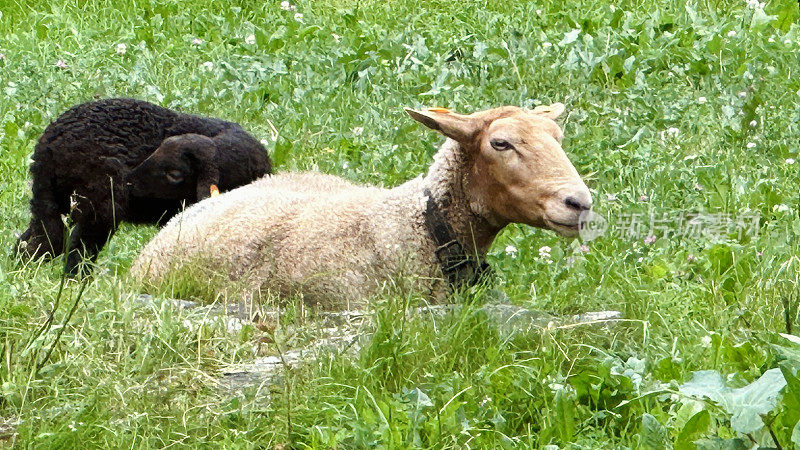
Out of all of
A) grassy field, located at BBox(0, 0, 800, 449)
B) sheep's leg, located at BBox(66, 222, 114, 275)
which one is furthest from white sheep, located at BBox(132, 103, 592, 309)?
sheep's leg, located at BBox(66, 222, 114, 275)

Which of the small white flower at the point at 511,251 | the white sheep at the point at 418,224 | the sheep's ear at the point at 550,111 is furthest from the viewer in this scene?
the small white flower at the point at 511,251

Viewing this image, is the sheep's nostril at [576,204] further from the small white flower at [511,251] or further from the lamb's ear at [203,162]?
the lamb's ear at [203,162]

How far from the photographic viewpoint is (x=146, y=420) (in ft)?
16.1

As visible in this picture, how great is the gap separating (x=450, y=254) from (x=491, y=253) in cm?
94

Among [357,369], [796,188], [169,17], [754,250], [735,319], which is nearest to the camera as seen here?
[357,369]

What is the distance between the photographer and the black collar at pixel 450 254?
6.40 metres

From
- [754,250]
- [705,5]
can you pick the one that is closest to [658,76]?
[705,5]

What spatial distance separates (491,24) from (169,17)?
3.25 meters

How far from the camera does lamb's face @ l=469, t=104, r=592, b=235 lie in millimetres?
5992

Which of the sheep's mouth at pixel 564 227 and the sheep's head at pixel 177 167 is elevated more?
the sheep's mouth at pixel 564 227

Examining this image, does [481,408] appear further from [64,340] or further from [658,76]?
[658,76]

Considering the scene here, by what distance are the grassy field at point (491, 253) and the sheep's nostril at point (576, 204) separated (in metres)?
0.46

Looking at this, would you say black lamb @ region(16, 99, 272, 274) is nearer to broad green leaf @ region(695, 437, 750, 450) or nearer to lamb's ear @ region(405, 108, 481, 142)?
lamb's ear @ region(405, 108, 481, 142)

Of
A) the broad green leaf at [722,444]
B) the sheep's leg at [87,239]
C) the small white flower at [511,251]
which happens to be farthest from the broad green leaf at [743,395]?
the sheep's leg at [87,239]
